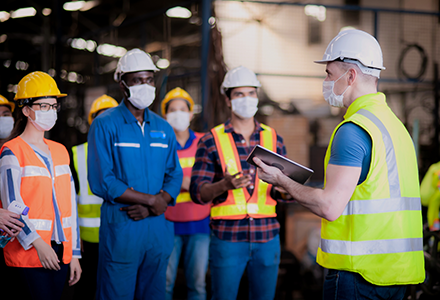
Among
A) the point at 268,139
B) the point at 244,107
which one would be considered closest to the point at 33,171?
the point at 244,107

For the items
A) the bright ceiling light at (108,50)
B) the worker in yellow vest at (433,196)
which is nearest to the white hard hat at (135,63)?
the worker in yellow vest at (433,196)

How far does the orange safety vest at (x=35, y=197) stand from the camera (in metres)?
2.42

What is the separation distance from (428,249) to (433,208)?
17.9 inches

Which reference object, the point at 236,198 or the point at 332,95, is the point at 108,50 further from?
the point at 332,95

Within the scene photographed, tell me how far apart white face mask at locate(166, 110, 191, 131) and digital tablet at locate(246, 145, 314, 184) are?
195cm

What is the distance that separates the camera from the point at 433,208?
448cm

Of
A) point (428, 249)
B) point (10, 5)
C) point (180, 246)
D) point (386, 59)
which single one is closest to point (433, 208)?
point (428, 249)

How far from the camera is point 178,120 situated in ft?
13.8

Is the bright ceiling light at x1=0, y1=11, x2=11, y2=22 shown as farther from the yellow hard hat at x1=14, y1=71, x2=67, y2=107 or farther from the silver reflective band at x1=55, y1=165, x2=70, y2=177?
the silver reflective band at x1=55, y1=165, x2=70, y2=177

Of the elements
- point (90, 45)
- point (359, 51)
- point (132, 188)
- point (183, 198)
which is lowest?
point (183, 198)

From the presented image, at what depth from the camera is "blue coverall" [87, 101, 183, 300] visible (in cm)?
→ 269

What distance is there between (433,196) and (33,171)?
416cm

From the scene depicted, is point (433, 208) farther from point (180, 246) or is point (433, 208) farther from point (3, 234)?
point (3, 234)

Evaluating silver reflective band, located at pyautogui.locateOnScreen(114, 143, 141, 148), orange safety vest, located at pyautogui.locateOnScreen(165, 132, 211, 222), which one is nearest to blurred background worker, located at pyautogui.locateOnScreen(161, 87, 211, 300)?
orange safety vest, located at pyautogui.locateOnScreen(165, 132, 211, 222)
